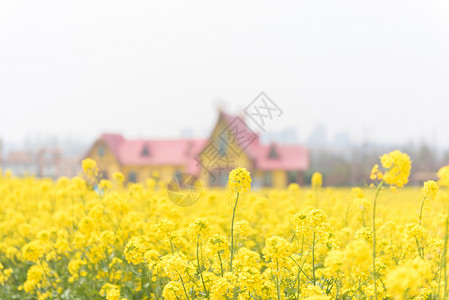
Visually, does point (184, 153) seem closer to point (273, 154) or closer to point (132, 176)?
point (132, 176)

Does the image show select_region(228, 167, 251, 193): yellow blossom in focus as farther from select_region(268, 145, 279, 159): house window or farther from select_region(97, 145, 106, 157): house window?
select_region(97, 145, 106, 157): house window

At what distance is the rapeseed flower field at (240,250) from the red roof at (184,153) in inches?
769

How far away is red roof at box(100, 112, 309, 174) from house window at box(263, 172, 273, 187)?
1.63 ft

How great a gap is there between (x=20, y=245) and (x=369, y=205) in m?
4.97

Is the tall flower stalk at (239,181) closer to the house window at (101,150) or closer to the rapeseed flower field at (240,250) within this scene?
the rapeseed flower field at (240,250)

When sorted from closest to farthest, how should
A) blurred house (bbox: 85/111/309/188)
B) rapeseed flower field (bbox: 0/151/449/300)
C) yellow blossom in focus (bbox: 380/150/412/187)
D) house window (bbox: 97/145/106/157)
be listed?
yellow blossom in focus (bbox: 380/150/412/187), rapeseed flower field (bbox: 0/151/449/300), blurred house (bbox: 85/111/309/188), house window (bbox: 97/145/106/157)

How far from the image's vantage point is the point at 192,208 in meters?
9.09

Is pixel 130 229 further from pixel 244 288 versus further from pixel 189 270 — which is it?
pixel 244 288

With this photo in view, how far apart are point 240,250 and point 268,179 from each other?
2425 centimetres

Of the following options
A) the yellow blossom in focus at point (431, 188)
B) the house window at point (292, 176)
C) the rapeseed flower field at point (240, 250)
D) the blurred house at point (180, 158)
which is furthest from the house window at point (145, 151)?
the yellow blossom in focus at point (431, 188)

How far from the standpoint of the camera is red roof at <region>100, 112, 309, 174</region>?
27359 millimetres

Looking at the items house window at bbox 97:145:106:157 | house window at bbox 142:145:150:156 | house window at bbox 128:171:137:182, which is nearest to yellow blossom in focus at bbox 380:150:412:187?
house window at bbox 142:145:150:156

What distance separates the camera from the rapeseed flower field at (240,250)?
2.95m

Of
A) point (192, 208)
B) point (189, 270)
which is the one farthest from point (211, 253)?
point (192, 208)
